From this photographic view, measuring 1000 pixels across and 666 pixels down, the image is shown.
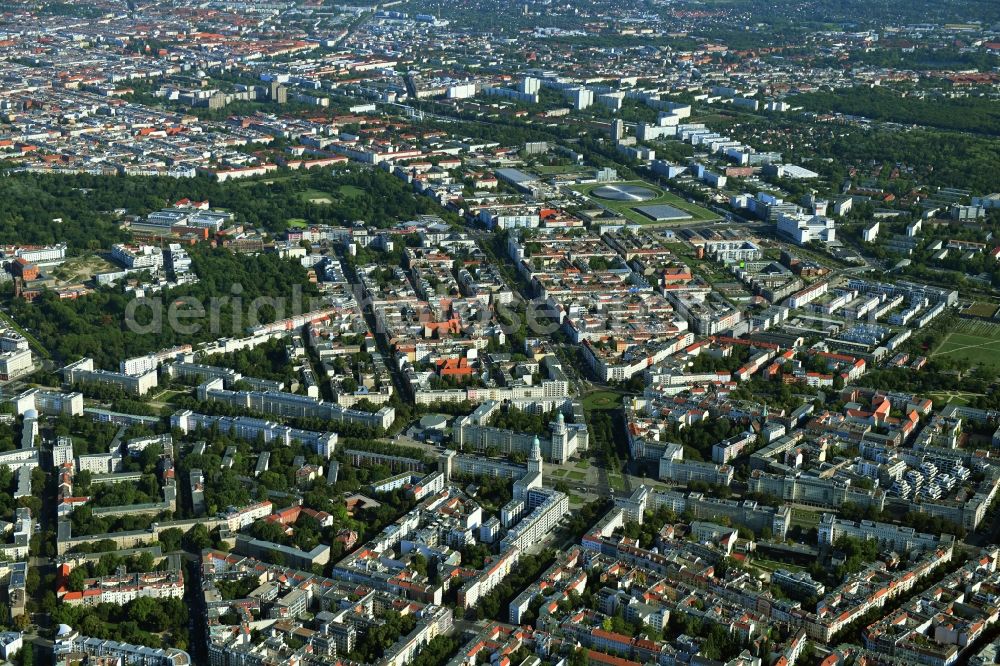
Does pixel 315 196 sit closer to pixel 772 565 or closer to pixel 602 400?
pixel 602 400

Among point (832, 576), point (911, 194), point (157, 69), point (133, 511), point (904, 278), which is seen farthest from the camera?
point (157, 69)

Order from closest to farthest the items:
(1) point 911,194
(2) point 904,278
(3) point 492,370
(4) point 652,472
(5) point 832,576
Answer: (5) point 832,576 < (4) point 652,472 < (3) point 492,370 < (2) point 904,278 < (1) point 911,194

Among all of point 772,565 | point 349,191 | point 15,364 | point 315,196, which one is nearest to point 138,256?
point 15,364

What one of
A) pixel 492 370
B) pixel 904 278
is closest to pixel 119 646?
pixel 492 370

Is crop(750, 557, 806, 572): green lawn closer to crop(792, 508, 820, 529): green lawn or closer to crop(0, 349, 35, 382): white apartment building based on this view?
crop(792, 508, 820, 529): green lawn

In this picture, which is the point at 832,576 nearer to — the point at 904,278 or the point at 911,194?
the point at 904,278

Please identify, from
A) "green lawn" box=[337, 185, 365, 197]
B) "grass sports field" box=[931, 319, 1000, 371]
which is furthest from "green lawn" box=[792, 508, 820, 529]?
"green lawn" box=[337, 185, 365, 197]

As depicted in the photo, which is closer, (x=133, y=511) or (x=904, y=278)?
(x=133, y=511)
